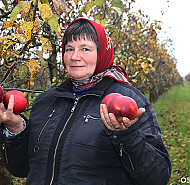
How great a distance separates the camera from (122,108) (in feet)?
3.61

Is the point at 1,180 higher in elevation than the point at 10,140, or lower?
lower

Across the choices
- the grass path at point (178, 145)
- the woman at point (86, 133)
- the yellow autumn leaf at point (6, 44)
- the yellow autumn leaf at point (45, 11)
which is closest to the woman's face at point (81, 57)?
the woman at point (86, 133)

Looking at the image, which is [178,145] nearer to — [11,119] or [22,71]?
[22,71]

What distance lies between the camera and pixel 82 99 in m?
1.50

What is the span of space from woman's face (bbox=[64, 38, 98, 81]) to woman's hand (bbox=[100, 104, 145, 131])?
0.55 m

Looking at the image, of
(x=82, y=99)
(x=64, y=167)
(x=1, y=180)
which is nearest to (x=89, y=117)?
(x=82, y=99)

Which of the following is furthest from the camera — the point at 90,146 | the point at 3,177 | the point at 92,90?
the point at 3,177

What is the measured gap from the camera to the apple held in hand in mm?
1090

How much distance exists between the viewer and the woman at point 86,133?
1168 millimetres

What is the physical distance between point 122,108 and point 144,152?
0.31 metres

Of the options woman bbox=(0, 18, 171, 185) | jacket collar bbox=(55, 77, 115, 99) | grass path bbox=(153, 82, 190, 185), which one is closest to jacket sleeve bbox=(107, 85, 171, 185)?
woman bbox=(0, 18, 171, 185)

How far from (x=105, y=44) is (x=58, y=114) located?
2.28 feet

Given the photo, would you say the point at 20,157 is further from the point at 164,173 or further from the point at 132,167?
the point at 164,173

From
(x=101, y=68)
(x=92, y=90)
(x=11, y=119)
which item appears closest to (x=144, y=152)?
(x=92, y=90)
